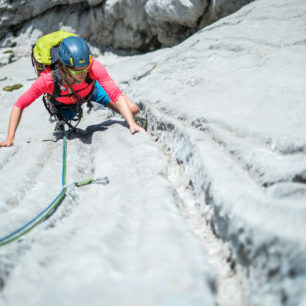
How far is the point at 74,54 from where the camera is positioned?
118 inches

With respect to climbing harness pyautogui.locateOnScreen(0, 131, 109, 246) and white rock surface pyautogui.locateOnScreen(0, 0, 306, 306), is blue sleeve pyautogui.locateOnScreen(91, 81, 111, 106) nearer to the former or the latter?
white rock surface pyautogui.locateOnScreen(0, 0, 306, 306)

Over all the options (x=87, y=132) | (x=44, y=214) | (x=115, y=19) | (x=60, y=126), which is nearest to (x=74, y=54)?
(x=87, y=132)

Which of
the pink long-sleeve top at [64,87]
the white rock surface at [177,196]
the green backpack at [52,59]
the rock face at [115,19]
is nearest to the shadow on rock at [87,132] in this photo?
the white rock surface at [177,196]

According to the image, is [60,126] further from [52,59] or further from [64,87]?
[52,59]

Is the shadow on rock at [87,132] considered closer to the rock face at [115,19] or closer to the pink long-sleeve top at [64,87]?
the pink long-sleeve top at [64,87]

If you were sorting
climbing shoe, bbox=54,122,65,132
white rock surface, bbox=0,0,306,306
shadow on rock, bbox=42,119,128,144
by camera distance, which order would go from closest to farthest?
white rock surface, bbox=0,0,306,306 → shadow on rock, bbox=42,119,128,144 → climbing shoe, bbox=54,122,65,132

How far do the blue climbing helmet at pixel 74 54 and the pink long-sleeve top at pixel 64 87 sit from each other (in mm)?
329

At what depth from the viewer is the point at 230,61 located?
4.34 meters

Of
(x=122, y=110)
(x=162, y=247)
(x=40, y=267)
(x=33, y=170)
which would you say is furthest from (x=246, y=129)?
(x=33, y=170)

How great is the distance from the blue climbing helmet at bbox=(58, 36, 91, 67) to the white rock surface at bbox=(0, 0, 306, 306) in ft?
3.27

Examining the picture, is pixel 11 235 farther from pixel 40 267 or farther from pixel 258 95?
pixel 258 95

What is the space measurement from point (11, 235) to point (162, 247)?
3.47ft

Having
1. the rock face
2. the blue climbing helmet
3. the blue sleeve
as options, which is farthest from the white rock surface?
the rock face

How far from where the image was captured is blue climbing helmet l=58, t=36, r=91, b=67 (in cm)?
301
